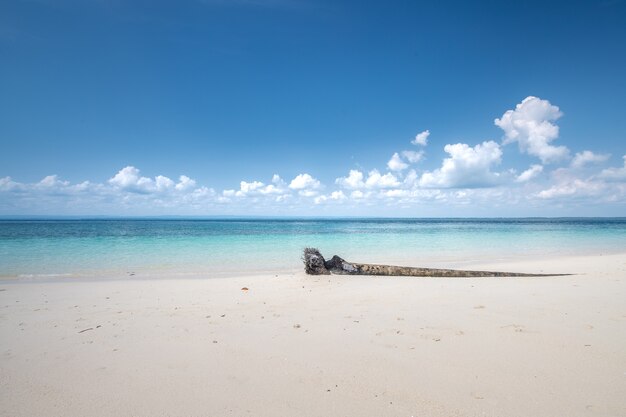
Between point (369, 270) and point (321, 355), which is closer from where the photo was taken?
point (321, 355)

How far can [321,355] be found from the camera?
158 inches

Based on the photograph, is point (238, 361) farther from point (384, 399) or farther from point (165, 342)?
A: point (384, 399)

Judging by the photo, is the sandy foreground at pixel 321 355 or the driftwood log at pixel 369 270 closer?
the sandy foreground at pixel 321 355

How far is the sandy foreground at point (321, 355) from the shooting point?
9.87 feet

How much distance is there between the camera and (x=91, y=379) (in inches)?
140

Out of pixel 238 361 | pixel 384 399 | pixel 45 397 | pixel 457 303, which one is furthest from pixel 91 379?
pixel 457 303

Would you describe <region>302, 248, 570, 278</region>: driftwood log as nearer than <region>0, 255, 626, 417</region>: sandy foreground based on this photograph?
No

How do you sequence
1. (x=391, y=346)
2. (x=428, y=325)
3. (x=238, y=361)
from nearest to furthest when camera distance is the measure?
1. (x=238, y=361)
2. (x=391, y=346)
3. (x=428, y=325)

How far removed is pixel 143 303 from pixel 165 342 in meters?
2.87

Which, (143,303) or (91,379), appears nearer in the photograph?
(91,379)

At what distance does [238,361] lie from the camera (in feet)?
12.8

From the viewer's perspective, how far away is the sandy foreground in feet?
9.87

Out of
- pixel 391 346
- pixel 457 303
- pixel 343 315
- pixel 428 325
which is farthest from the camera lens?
pixel 457 303

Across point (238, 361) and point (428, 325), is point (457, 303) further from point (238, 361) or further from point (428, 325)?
point (238, 361)
